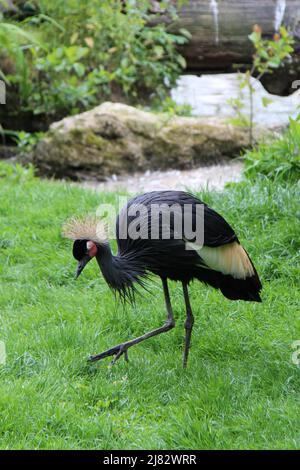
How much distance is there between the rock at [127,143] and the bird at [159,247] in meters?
4.15

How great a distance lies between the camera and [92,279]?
5531mm

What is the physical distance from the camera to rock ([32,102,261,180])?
8453 mm

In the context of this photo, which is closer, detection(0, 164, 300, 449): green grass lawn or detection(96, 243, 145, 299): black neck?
detection(0, 164, 300, 449): green grass lawn

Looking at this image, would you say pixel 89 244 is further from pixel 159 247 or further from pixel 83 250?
pixel 159 247

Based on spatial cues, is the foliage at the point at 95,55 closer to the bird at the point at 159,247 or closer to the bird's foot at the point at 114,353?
the bird at the point at 159,247

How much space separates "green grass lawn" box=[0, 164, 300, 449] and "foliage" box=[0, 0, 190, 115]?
10.5 ft

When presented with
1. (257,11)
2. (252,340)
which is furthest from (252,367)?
(257,11)

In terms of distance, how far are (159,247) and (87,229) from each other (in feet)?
1.35

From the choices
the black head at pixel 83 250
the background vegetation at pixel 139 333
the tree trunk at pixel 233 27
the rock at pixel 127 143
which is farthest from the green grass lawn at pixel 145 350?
the tree trunk at pixel 233 27

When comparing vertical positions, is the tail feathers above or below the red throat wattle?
below

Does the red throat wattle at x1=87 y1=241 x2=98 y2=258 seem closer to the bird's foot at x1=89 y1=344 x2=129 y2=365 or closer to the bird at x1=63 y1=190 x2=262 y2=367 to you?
the bird at x1=63 y1=190 x2=262 y2=367

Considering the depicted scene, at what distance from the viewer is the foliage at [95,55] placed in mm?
9352

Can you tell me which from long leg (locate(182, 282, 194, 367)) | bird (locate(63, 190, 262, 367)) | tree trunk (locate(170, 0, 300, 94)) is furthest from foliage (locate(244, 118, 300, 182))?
tree trunk (locate(170, 0, 300, 94))
